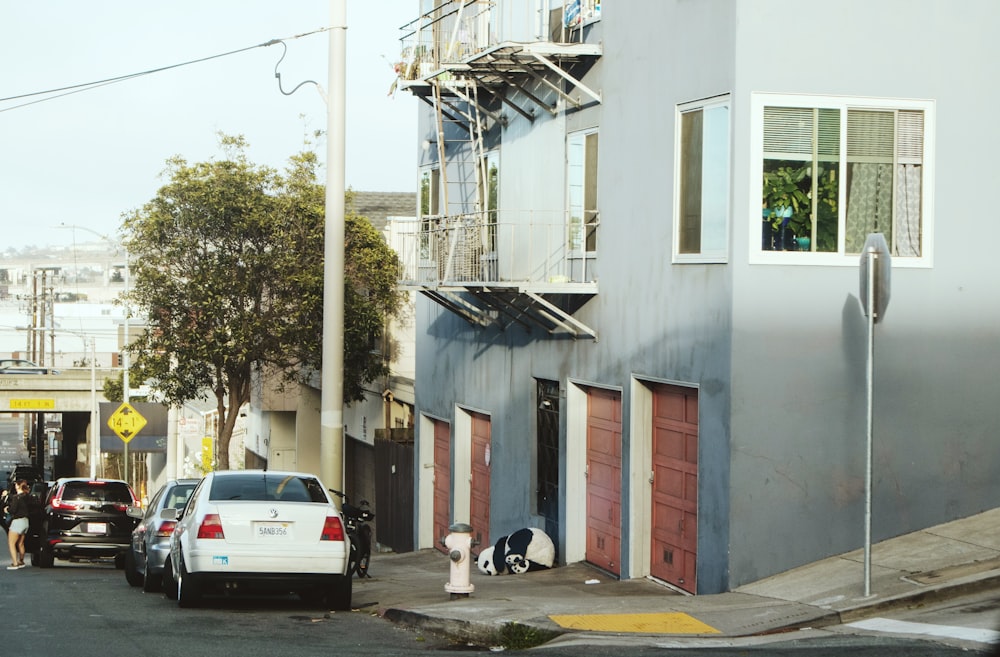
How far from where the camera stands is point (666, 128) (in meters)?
14.8

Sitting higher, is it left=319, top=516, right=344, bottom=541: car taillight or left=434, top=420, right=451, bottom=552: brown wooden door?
left=319, top=516, right=344, bottom=541: car taillight

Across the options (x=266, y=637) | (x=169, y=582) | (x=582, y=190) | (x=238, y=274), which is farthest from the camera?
(x=238, y=274)

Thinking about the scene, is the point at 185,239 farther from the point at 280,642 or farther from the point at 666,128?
the point at 280,642

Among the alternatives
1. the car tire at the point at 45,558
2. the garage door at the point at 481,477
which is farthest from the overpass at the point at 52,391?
the garage door at the point at 481,477

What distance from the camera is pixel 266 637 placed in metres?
11.2

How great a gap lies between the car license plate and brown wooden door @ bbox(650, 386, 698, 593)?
446cm

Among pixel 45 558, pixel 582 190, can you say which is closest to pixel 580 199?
pixel 582 190

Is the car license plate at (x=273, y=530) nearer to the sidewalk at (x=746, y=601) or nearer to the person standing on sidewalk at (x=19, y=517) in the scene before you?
the sidewalk at (x=746, y=601)

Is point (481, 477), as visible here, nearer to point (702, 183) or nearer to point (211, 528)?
point (702, 183)

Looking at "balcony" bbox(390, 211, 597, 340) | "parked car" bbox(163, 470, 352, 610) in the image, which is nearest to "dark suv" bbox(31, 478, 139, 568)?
"balcony" bbox(390, 211, 597, 340)

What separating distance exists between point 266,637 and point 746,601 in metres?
4.42

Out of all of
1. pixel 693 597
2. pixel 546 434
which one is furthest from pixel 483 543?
pixel 693 597

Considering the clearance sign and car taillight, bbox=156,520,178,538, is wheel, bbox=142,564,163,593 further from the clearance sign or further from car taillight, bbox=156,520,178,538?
the clearance sign

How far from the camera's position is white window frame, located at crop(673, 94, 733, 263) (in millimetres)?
13539
